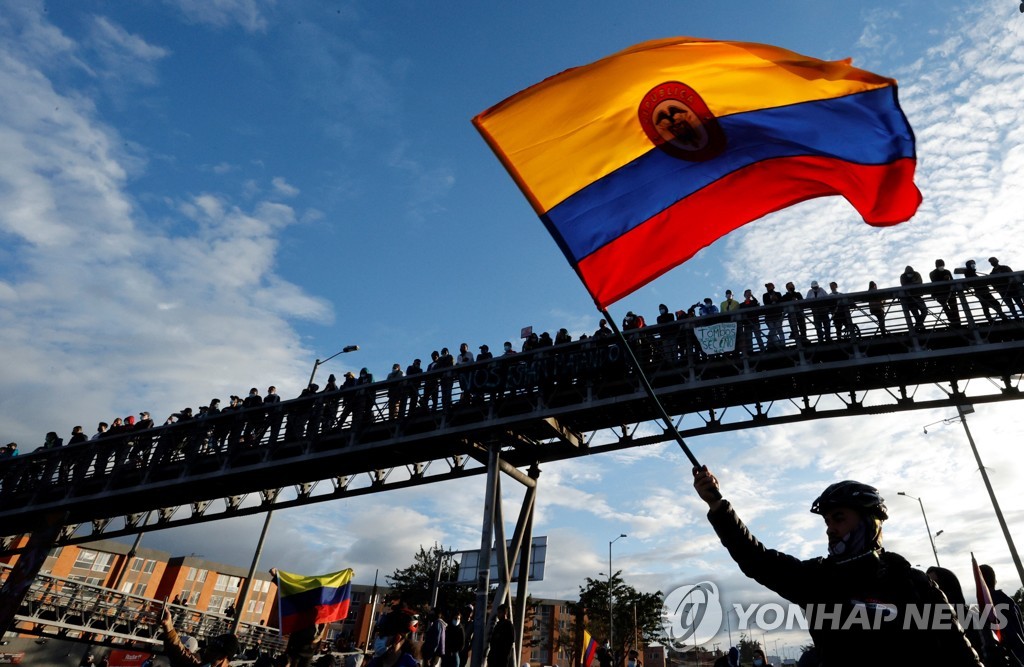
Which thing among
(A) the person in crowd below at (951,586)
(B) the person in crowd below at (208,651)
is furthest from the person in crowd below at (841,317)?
(B) the person in crowd below at (208,651)

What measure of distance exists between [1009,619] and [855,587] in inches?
149

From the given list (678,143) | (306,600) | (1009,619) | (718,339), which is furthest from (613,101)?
(718,339)

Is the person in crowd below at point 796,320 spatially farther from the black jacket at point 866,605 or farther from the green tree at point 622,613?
the green tree at point 622,613

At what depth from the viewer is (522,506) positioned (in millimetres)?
15555

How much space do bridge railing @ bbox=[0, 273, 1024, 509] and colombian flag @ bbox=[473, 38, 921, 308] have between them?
9.16 metres

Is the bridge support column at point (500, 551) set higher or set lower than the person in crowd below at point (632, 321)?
lower

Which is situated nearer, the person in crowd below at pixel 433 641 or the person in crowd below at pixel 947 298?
the person in crowd below at pixel 433 641

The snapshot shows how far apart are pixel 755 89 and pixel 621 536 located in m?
42.8

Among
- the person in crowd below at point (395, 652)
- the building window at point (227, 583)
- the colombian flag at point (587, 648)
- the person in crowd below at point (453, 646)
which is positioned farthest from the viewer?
the building window at point (227, 583)

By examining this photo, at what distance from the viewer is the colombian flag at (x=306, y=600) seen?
371 inches

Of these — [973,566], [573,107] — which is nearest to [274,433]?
[573,107]

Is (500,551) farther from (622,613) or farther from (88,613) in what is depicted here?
(622,613)

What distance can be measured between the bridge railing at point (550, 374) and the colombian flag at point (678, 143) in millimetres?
9158

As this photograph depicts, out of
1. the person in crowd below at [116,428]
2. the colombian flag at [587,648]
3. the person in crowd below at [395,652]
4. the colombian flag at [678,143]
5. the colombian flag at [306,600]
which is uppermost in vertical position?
the person in crowd below at [116,428]
